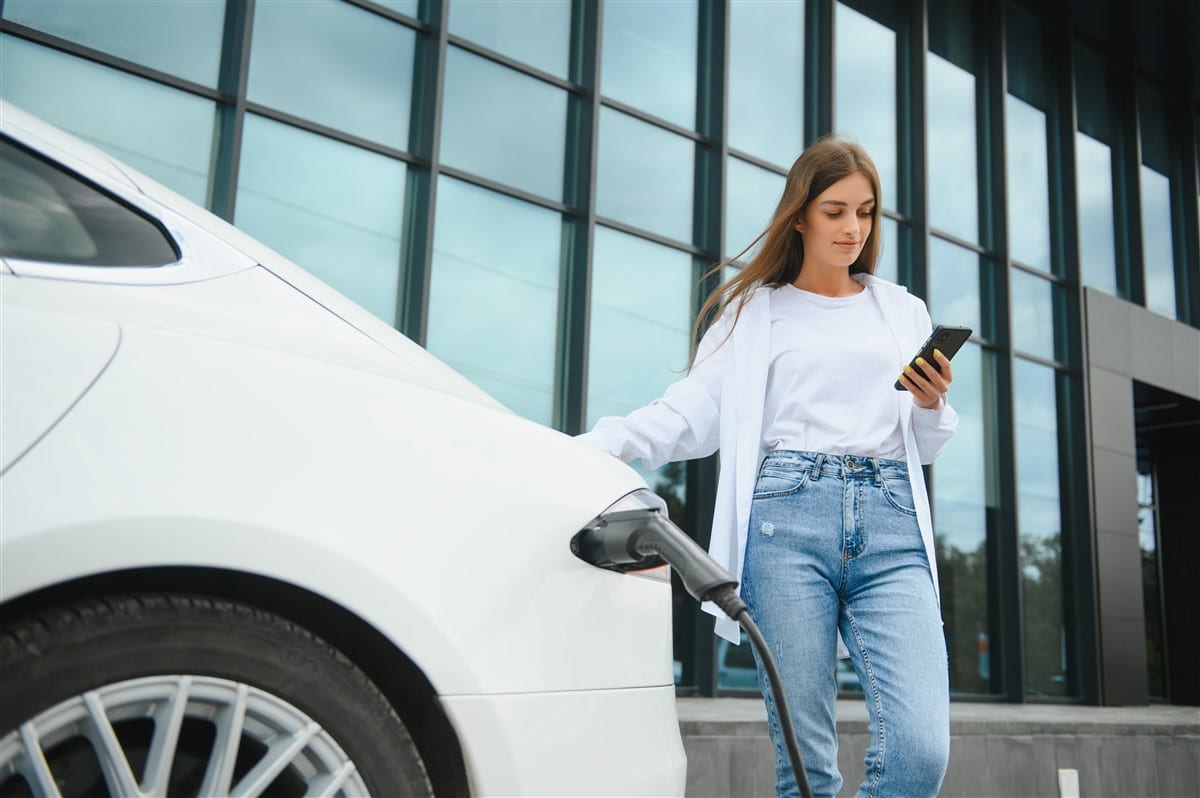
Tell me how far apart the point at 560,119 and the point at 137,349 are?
6991 millimetres

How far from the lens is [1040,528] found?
10594mm

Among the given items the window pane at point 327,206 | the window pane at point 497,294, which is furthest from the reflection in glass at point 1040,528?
the window pane at point 327,206

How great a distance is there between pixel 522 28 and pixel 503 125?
0.82 metres

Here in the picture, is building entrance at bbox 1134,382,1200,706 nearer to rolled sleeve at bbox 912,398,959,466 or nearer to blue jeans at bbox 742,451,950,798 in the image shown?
rolled sleeve at bbox 912,398,959,466

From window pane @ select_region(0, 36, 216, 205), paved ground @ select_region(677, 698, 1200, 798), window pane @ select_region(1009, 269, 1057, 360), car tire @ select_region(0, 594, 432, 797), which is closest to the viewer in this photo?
car tire @ select_region(0, 594, 432, 797)

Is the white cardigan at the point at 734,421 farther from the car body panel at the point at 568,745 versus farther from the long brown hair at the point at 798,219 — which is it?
the car body panel at the point at 568,745

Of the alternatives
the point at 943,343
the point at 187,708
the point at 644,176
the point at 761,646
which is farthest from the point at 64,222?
the point at 644,176

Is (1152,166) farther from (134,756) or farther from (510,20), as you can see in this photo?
(134,756)

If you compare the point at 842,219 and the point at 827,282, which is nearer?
the point at 842,219

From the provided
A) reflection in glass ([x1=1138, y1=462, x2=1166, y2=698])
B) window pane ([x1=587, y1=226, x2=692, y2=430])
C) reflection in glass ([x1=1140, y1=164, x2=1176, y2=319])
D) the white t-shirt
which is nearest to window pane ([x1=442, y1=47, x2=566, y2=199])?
window pane ([x1=587, y1=226, x2=692, y2=430])

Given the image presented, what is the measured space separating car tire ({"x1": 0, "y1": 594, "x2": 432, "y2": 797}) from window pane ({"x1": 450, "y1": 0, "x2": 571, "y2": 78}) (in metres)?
6.86

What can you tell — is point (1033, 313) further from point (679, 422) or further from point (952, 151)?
point (679, 422)

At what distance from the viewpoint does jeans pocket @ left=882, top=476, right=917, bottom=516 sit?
7.29 feet

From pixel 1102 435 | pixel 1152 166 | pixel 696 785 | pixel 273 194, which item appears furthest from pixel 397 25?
pixel 1152 166
